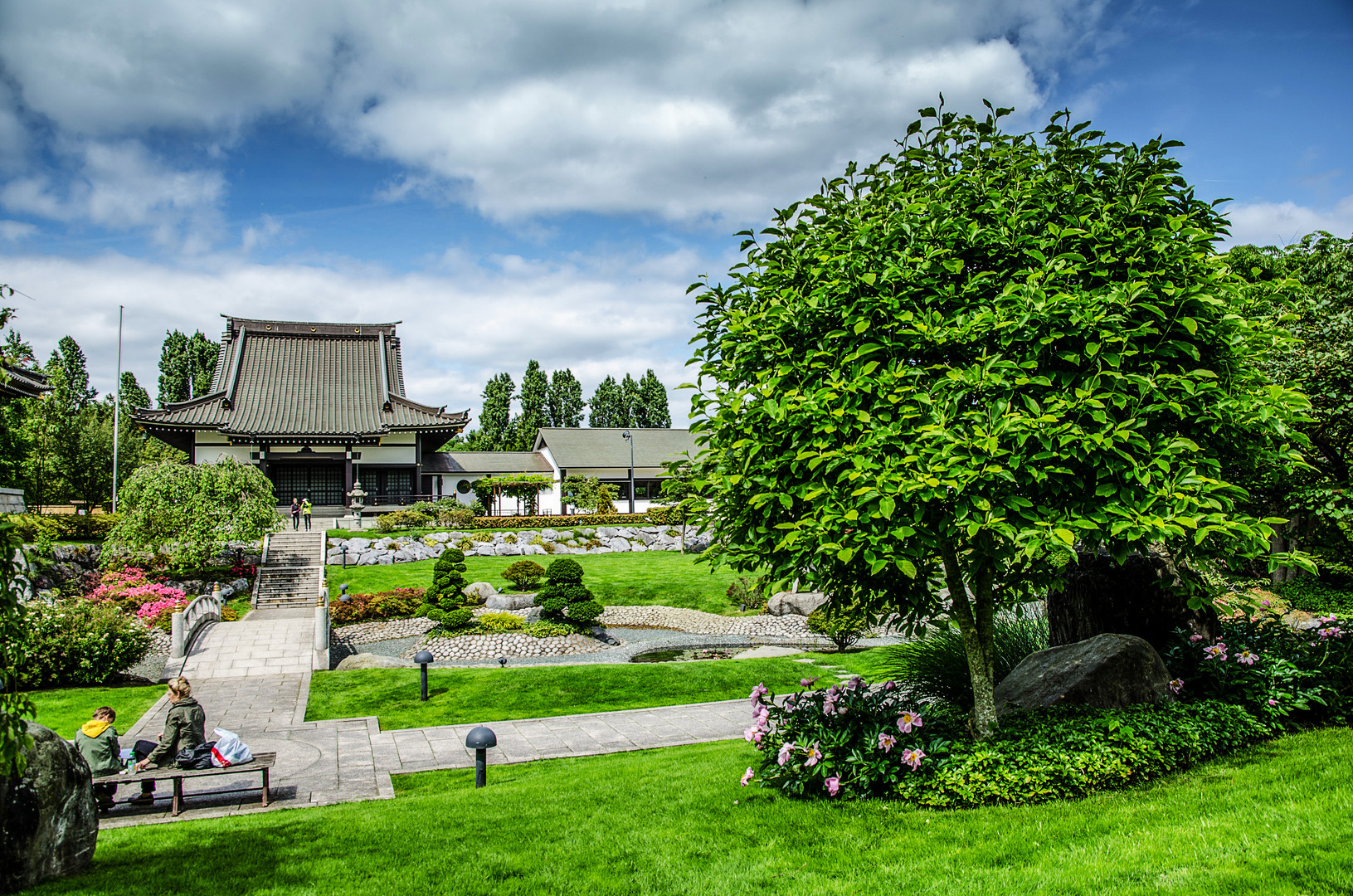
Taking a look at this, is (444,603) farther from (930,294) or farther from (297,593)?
(930,294)

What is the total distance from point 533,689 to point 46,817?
9.25m

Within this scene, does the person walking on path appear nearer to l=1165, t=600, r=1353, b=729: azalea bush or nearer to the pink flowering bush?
the pink flowering bush

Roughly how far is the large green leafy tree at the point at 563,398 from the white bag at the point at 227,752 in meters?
65.9

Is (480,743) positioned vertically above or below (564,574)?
below

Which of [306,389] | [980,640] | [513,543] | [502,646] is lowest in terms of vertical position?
[502,646]

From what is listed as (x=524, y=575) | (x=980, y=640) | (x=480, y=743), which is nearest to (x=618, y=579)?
(x=524, y=575)

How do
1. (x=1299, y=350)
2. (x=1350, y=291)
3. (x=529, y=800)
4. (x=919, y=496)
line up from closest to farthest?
1. (x=919, y=496)
2. (x=529, y=800)
3. (x=1299, y=350)
4. (x=1350, y=291)

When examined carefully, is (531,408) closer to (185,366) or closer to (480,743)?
(185,366)

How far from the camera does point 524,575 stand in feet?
79.0

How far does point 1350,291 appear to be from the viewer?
1532 cm


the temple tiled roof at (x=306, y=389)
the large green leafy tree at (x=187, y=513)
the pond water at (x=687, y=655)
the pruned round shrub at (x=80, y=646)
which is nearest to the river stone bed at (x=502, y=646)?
the pond water at (x=687, y=655)

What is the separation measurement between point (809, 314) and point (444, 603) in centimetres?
1705

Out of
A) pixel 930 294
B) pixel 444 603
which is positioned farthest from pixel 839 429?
pixel 444 603

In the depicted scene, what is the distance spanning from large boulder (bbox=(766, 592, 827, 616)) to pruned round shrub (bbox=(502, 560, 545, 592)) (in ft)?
24.4
